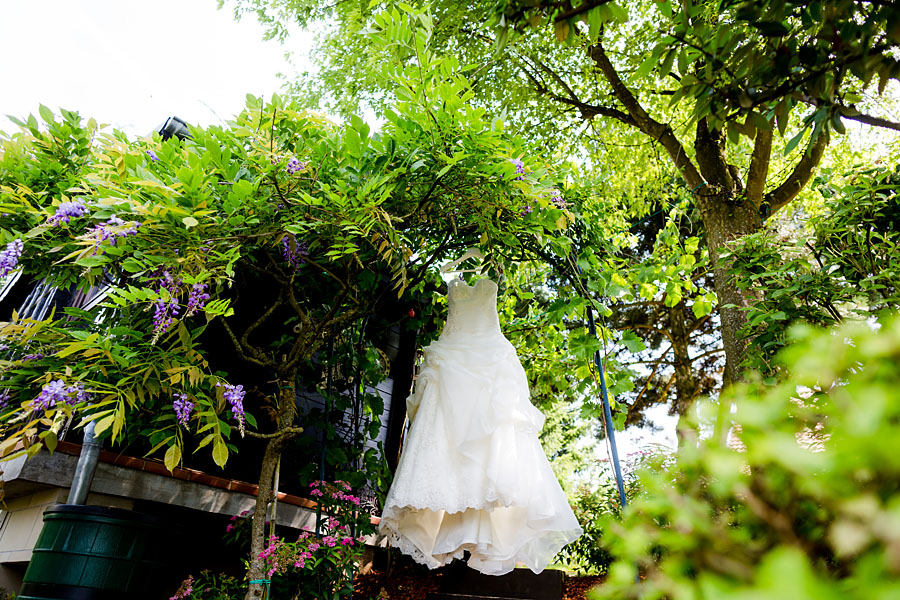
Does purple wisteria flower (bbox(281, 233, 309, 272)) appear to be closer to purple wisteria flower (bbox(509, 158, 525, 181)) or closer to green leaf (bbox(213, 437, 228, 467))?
green leaf (bbox(213, 437, 228, 467))

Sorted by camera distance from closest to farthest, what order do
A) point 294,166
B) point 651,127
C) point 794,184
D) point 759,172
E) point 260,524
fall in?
point 294,166 → point 260,524 → point 759,172 → point 794,184 → point 651,127

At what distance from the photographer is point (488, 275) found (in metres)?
3.21

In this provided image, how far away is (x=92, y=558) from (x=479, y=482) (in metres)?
1.62

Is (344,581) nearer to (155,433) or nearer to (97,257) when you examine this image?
(155,433)

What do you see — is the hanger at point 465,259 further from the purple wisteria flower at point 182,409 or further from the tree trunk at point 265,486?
the purple wisteria flower at point 182,409

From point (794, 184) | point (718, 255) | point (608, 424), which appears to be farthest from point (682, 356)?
point (608, 424)

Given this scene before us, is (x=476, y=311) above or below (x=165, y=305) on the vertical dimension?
above

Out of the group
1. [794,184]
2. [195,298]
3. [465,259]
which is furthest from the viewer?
[794,184]

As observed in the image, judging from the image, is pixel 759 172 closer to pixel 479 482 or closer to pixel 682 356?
pixel 479 482

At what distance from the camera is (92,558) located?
209 centimetres

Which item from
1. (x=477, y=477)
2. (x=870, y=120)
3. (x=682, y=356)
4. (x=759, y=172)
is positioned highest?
(x=682, y=356)

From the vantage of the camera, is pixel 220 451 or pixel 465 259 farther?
pixel 465 259

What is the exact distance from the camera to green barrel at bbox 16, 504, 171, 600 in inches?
81.0

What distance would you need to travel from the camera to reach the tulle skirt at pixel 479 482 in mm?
2420
